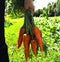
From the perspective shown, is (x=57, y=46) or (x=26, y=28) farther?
(x=57, y=46)

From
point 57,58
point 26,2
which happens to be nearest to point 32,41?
point 26,2

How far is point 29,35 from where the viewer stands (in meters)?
1.30

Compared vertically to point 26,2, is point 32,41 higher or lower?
lower

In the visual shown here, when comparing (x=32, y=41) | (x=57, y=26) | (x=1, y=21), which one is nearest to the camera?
(x=32, y=41)

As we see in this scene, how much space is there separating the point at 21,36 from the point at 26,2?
7.2 inches

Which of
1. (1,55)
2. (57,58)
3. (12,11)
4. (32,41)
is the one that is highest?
(12,11)

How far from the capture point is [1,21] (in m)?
2.08

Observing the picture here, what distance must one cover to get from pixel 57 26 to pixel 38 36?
8.73 metres

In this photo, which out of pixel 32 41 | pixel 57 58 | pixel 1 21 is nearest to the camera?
pixel 32 41

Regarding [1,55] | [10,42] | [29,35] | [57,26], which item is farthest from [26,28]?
[57,26]

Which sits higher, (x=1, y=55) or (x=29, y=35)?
(x=29, y=35)

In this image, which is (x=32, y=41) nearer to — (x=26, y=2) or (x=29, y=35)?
(x=29, y=35)

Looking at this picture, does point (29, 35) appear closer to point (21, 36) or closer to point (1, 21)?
point (21, 36)

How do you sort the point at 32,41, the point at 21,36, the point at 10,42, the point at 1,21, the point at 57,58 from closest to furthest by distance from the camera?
1. the point at 32,41
2. the point at 21,36
3. the point at 1,21
4. the point at 57,58
5. the point at 10,42
